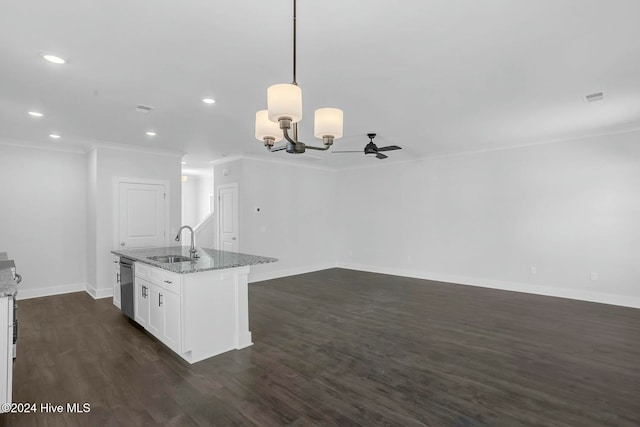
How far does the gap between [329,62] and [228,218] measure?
5039 mm

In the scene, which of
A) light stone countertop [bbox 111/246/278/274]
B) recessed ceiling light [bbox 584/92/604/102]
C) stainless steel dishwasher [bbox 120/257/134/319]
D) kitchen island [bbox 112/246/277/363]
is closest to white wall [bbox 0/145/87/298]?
stainless steel dishwasher [bbox 120/257/134/319]

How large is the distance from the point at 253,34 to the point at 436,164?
5.65m

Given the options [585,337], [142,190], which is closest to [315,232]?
[142,190]

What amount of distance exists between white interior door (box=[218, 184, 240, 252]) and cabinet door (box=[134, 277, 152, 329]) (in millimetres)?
2834

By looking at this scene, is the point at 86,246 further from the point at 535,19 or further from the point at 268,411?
the point at 535,19

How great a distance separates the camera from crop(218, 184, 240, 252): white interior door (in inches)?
272

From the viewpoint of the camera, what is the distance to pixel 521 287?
5984 mm

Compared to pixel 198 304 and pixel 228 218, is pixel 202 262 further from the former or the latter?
pixel 228 218

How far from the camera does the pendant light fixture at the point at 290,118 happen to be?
179cm

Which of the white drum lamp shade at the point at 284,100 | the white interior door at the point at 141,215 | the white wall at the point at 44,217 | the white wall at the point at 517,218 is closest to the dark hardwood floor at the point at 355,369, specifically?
the white wall at the point at 517,218

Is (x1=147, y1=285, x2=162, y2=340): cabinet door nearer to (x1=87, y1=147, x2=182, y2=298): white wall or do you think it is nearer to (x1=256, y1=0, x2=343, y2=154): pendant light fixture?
(x1=256, y1=0, x2=343, y2=154): pendant light fixture

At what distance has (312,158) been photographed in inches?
295

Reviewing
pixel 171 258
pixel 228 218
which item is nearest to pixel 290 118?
pixel 171 258

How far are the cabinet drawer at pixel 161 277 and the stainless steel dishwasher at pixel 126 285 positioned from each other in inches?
9.4
